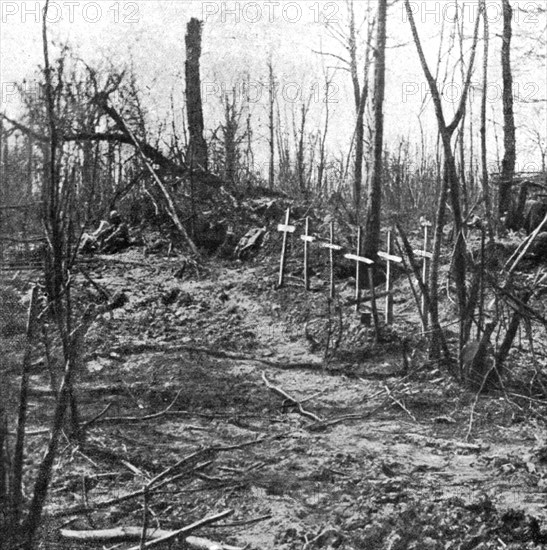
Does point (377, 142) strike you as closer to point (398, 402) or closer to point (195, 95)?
point (195, 95)

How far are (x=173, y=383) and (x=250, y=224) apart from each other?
22.9ft

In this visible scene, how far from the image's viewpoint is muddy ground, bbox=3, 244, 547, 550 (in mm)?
4695

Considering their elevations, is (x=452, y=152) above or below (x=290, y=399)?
above

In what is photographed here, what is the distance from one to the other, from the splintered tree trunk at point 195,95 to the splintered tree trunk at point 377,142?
489 cm

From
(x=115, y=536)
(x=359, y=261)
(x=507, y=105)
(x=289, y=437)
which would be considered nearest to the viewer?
(x=115, y=536)

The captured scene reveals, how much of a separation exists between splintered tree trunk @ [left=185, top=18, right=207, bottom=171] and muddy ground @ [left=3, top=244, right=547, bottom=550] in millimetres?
5017

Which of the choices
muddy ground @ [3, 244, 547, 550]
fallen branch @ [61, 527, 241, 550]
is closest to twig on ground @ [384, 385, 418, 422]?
muddy ground @ [3, 244, 547, 550]

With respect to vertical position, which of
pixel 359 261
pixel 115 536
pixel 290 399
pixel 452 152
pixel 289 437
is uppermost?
pixel 452 152

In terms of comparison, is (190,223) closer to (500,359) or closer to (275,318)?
(275,318)

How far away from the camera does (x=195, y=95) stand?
16469 millimetres

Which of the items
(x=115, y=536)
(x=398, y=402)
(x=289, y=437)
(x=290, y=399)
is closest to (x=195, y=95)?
(x=290, y=399)

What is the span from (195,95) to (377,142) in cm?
566

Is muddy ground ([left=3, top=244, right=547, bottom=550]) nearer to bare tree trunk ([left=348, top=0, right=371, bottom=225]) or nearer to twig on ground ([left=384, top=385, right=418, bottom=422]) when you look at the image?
twig on ground ([left=384, top=385, right=418, bottom=422])

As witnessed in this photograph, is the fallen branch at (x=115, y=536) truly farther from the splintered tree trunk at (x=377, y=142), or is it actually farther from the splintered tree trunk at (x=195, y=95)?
the splintered tree trunk at (x=195, y=95)
